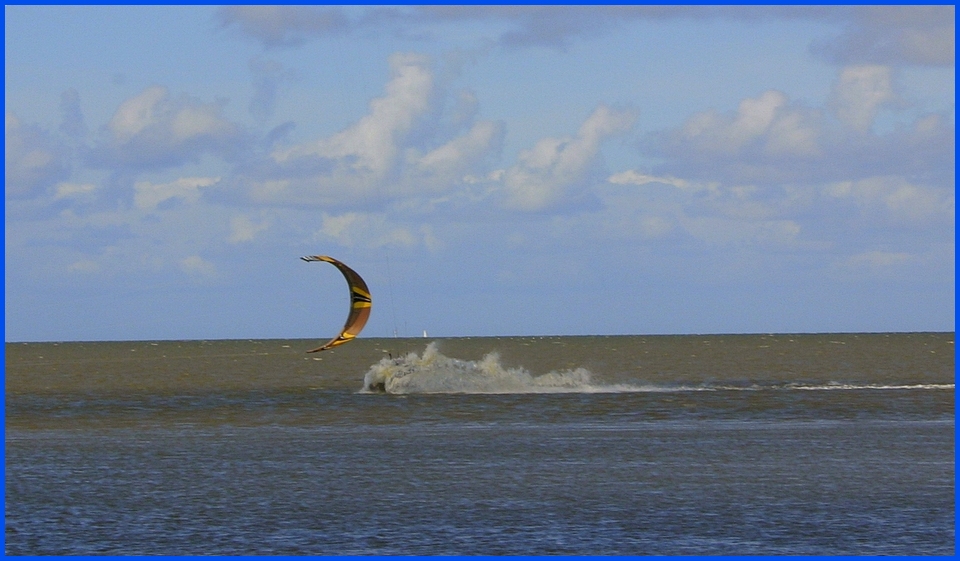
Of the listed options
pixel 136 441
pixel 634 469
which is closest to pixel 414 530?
pixel 634 469

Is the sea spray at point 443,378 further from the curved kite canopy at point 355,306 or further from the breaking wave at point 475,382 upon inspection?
the curved kite canopy at point 355,306

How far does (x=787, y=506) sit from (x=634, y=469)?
Result: 6304 millimetres

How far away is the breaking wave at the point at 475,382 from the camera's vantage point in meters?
64.2

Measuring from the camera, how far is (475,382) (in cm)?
6512

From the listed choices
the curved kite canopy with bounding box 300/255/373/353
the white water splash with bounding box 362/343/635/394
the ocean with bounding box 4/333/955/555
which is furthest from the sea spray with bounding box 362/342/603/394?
the curved kite canopy with bounding box 300/255/373/353

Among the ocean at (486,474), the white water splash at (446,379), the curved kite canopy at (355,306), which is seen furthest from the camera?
the white water splash at (446,379)

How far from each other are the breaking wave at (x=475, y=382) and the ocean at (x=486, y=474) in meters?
2.14

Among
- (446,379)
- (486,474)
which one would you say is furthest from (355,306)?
(486,474)

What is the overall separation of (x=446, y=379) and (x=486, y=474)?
1320 inches

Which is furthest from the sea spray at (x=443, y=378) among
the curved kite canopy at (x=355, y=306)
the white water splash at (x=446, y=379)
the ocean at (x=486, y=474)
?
the curved kite canopy at (x=355, y=306)

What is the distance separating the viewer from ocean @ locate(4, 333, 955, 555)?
23.2 metres

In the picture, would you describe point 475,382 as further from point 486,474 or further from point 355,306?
point 486,474

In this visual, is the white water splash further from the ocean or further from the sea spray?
the ocean

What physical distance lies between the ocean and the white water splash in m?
2.02
